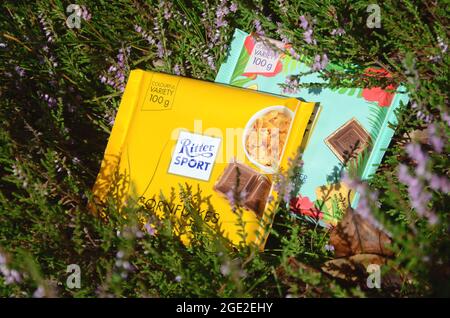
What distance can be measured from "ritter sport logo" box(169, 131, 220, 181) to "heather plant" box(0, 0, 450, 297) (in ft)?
0.36

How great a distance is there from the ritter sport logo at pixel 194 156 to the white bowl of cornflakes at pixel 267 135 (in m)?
0.18

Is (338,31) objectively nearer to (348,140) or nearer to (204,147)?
(348,140)

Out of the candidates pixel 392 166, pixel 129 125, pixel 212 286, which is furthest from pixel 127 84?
pixel 392 166

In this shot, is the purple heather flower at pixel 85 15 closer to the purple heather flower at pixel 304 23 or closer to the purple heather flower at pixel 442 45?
the purple heather flower at pixel 304 23

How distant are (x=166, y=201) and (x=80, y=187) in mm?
463

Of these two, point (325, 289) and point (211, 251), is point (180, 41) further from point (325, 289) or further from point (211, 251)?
point (325, 289)

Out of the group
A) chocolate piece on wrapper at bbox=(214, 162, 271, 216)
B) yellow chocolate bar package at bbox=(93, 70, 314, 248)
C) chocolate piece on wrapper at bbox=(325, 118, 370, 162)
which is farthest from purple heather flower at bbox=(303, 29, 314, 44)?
chocolate piece on wrapper at bbox=(214, 162, 271, 216)

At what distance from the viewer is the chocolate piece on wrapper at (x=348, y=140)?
253 cm

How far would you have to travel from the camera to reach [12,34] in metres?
2.88

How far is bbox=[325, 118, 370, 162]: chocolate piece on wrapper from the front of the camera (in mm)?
2533

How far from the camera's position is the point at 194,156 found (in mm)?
2588

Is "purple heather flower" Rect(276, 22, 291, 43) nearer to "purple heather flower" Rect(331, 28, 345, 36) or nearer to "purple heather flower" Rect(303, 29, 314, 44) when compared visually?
"purple heather flower" Rect(303, 29, 314, 44)

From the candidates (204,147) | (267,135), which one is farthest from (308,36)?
(204,147)
